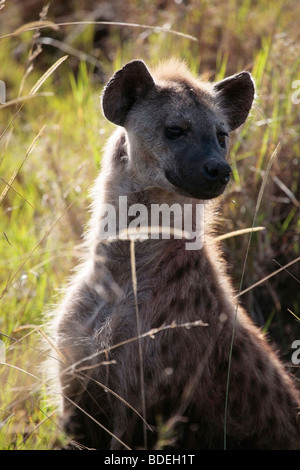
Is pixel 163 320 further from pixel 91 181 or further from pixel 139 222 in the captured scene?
pixel 91 181

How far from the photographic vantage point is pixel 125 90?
3.48 m

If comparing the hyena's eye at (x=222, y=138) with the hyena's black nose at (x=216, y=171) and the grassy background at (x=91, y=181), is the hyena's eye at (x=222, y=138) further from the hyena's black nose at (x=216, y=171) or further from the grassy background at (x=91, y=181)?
the hyena's black nose at (x=216, y=171)

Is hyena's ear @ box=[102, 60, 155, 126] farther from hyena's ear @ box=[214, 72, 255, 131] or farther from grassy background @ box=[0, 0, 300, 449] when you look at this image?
hyena's ear @ box=[214, 72, 255, 131]

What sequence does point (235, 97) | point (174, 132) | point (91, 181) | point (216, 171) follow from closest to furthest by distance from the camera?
1. point (216, 171)
2. point (174, 132)
3. point (235, 97)
4. point (91, 181)

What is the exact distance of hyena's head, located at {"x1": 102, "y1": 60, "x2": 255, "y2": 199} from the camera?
10.5 feet

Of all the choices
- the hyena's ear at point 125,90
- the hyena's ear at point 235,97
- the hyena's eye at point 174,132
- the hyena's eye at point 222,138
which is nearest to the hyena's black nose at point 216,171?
the hyena's eye at point 174,132

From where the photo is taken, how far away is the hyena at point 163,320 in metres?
3.30

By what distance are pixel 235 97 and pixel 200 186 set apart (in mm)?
840

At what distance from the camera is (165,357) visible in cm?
331

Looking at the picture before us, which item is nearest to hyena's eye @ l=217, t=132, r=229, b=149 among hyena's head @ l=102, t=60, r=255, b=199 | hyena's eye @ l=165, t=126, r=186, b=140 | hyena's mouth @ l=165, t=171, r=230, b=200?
hyena's head @ l=102, t=60, r=255, b=199

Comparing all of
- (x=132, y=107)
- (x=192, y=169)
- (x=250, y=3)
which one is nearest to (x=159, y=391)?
(x=192, y=169)

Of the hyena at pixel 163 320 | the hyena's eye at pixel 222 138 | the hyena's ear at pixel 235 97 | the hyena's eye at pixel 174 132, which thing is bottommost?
the hyena at pixel 163 320

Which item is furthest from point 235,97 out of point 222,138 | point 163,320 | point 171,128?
point 163,320
